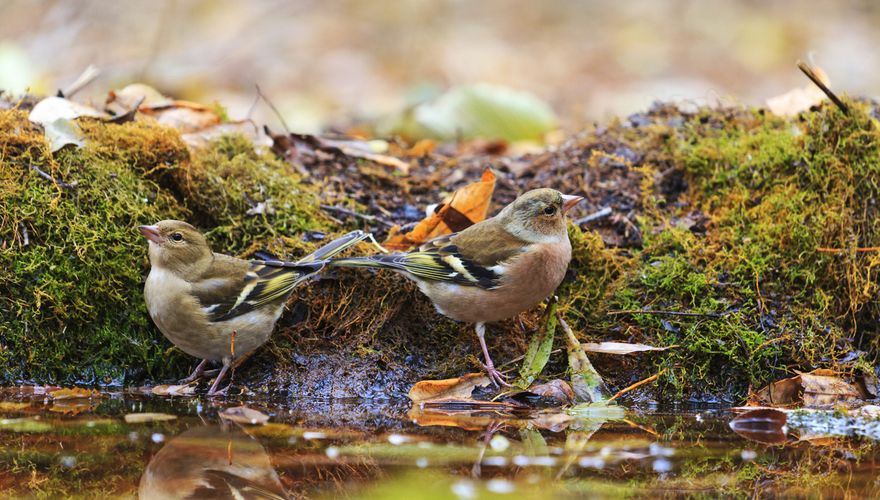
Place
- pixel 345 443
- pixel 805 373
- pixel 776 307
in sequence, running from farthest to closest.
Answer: pixel 776 307
pixel 805 373
pixel 345 443

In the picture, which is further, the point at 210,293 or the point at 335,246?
the point at 335,246

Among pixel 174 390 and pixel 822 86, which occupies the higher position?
pixel 822 86

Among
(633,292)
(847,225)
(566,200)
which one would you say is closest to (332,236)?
(566,200)

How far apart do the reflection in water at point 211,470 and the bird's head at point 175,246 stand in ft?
4.31

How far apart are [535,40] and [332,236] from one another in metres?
11.6

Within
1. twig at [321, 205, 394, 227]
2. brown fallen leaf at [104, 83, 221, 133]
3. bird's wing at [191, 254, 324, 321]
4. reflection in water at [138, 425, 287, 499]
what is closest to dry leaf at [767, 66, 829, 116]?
twig at [321, 205, 394, 227]

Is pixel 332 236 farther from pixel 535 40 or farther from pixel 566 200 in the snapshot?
pixel 535 40

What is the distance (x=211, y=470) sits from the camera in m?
3.72

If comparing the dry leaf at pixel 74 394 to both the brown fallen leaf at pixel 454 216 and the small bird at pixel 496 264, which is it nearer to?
the small bird at pixel 496 264

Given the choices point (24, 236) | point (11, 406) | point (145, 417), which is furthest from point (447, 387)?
point (24, 236)

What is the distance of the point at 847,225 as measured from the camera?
5.73m

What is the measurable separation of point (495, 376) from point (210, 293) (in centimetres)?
178

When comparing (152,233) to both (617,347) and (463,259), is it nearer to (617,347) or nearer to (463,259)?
(463,259)

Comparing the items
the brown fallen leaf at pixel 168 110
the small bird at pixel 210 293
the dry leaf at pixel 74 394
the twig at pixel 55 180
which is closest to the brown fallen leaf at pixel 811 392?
the small bird at pixel 210 293
